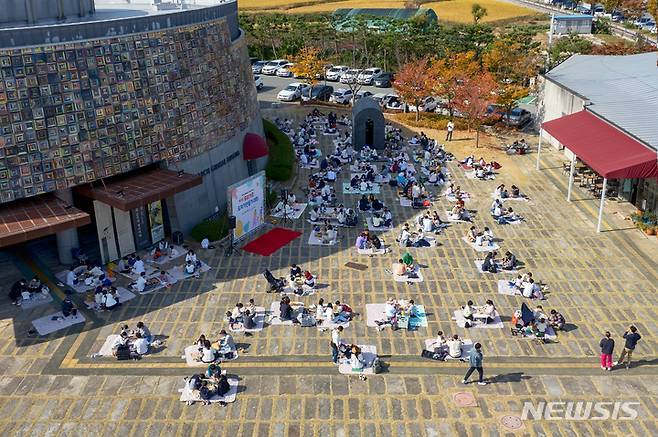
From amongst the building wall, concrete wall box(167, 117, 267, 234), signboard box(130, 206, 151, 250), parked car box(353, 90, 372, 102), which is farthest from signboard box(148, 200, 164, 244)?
parked car box(353, 90, 372, 102)

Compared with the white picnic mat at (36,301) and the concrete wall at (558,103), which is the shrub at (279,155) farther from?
the concrete wall at (558,103)

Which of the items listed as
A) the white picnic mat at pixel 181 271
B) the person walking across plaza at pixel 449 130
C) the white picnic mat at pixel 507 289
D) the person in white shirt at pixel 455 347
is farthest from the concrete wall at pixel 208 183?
the person walking across plaza at pixel 449 130

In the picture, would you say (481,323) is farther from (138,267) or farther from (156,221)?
(156,221)

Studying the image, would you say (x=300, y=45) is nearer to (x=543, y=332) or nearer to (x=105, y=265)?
(x=105, y=265)

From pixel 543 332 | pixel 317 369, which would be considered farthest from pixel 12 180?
pixel 543 332

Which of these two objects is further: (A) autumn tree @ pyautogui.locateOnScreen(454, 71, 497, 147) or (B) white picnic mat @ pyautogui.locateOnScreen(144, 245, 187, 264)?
(A) autumn tree @ pyautogui.locateOnScreen(454, 71, 497, 147)

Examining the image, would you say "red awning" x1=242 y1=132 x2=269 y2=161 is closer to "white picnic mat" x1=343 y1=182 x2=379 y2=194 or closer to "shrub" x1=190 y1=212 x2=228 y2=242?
"shrub" x1=190 y1=212 x2=228 y2=242
